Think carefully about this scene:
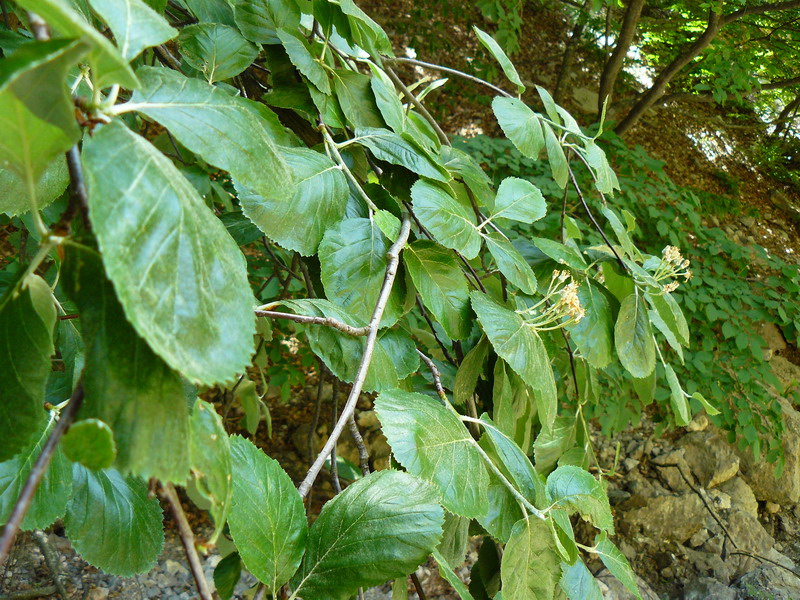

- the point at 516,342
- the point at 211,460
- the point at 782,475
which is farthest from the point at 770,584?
the point at 211,460

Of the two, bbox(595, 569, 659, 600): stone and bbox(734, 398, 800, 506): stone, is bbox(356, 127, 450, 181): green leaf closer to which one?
bbox(595, 569, 659, 600): stone

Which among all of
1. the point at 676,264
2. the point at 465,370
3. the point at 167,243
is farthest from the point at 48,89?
the point at 676,264

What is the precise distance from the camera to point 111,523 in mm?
486

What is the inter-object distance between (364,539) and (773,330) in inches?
141

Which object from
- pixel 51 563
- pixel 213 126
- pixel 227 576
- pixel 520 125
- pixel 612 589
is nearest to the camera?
pixel 213 126

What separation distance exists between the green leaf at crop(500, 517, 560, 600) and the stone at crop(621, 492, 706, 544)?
7.56ft

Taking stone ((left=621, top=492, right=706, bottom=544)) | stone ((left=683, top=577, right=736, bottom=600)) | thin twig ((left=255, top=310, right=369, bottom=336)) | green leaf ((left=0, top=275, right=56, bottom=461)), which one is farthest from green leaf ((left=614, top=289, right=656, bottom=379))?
stone ((left=621, top=492, right=706, bottom=544))

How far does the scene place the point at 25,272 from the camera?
0.26 meters

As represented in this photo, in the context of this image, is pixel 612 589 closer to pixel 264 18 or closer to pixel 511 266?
pixel 511 266

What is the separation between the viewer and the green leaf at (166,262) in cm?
21

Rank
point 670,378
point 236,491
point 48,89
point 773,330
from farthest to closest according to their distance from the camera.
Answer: point 773,330, point 670,378, point 236,491, point 48,89

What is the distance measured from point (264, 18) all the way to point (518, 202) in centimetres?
34

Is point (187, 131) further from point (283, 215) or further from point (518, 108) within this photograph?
point (518, 108)

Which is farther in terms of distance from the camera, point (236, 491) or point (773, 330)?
point (773, 330)
